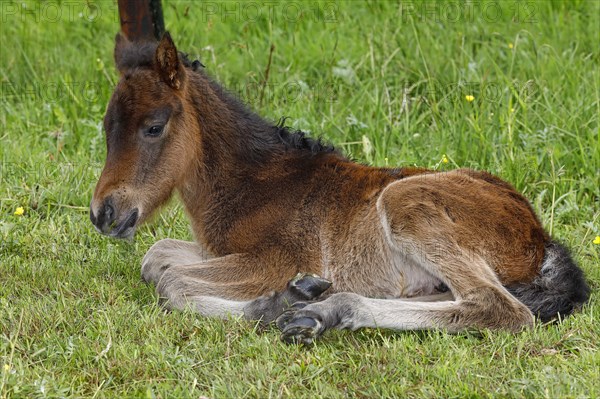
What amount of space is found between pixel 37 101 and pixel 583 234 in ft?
16.7

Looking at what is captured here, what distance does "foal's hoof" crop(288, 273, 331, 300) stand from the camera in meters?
5.43

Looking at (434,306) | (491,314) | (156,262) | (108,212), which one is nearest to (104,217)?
(108,212)

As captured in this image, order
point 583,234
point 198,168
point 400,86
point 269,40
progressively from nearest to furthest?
point 198,168, point 583,234, point 400,86, point 269,40

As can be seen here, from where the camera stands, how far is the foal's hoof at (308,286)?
214 inches

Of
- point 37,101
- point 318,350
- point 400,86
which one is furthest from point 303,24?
point 318,350

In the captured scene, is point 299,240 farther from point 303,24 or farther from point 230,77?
point 303,24

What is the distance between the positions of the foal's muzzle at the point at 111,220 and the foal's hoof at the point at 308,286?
40.5 inches

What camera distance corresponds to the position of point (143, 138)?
18.5 ft

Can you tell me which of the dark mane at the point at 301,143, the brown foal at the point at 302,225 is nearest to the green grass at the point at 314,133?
the brown foal at the point at 302,225

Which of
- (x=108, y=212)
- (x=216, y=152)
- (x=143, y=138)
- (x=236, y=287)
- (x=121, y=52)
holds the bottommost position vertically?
(x=236, y=287)

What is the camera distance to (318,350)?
488 cm

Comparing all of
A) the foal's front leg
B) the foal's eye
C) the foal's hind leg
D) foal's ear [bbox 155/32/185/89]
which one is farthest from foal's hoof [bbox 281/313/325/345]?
foal's ear [bbox 155/32/185/89]

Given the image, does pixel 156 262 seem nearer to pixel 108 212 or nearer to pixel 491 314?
pixel 108 212

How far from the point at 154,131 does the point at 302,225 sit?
1064mm
